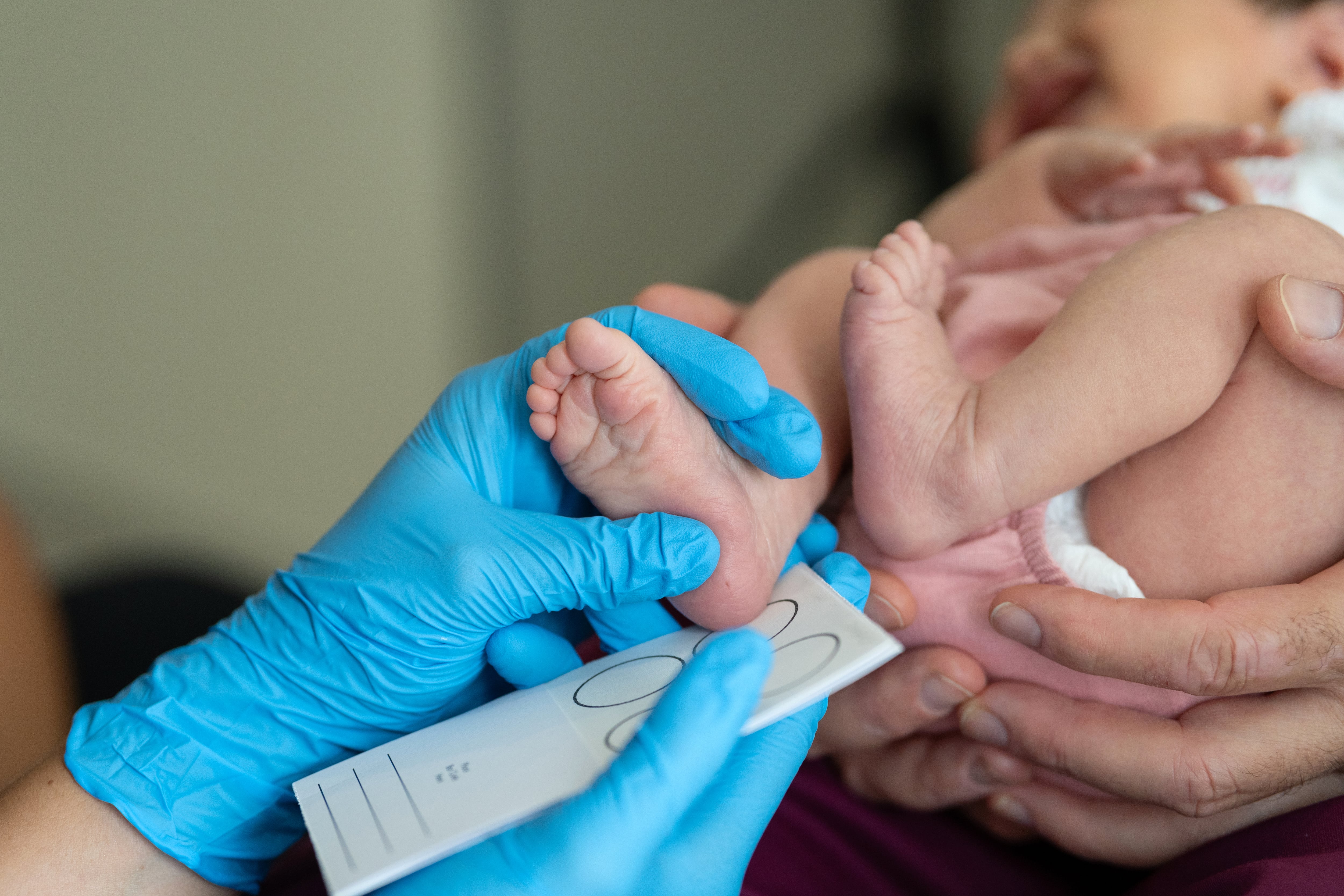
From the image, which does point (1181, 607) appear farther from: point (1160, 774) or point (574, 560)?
point (574, 560)

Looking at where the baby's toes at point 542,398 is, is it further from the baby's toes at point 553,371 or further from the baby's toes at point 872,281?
the baby's toes at point 872,281

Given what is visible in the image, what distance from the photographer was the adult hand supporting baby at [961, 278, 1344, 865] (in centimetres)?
66

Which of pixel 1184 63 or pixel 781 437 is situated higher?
pixel 1184 63

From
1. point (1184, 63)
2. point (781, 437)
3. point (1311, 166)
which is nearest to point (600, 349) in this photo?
point (781, 437)

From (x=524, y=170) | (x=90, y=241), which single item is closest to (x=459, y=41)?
(x=524, y=170)

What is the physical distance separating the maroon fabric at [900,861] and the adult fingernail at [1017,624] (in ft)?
0.86

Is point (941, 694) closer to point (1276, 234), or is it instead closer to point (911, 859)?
point (911, 859)

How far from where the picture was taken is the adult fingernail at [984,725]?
82 cm

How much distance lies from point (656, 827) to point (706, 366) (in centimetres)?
34

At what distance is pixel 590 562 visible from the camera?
26.9 inches

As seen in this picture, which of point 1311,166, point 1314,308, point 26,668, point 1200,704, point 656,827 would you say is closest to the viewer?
point 656,827

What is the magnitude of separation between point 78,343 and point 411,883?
1.86 meters

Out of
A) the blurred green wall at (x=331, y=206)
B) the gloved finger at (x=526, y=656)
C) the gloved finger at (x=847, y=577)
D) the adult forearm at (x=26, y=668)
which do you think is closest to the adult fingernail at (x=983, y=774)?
the gloved finger at (x=847, y=577)

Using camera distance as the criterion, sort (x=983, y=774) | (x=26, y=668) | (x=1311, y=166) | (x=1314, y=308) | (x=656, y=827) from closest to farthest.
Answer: (x=656, y=827)
(x=1314, y=308)
(x=983, y=774)
(x=26, y=668)
(x=1311, y=166)
